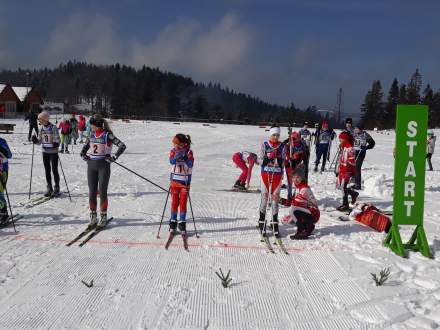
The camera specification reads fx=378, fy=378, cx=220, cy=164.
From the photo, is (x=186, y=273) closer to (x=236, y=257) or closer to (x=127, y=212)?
(x=236, y=257)

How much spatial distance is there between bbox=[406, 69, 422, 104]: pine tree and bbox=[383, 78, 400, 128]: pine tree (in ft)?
7.75

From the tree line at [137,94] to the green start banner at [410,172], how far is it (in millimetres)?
63552

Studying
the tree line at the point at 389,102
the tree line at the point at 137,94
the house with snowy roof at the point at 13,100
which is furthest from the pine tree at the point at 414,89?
the house with snowy roof at the point at 13,100

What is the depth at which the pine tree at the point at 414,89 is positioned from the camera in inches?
3013

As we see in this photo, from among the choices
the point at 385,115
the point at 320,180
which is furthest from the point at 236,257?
the point at 385,115

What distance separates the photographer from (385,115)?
254 ft

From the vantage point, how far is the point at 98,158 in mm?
6852

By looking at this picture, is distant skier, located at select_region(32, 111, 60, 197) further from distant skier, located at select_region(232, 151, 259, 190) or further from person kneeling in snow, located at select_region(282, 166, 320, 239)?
person kneeling in snow, located at select_region(282, 166, 320, 239)

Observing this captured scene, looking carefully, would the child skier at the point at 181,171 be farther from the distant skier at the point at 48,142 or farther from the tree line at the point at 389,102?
the tree line at the point at 389,102

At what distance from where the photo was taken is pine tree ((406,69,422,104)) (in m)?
76.5

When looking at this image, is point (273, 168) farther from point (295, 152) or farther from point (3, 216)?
point (3, 216)

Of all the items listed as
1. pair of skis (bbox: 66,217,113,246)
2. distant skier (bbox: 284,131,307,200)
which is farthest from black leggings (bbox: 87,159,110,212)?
distant skier (bbox: 284,131,307,200)

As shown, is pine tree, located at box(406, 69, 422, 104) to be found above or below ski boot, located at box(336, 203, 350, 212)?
above

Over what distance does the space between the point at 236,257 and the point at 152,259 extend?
1259 mm
